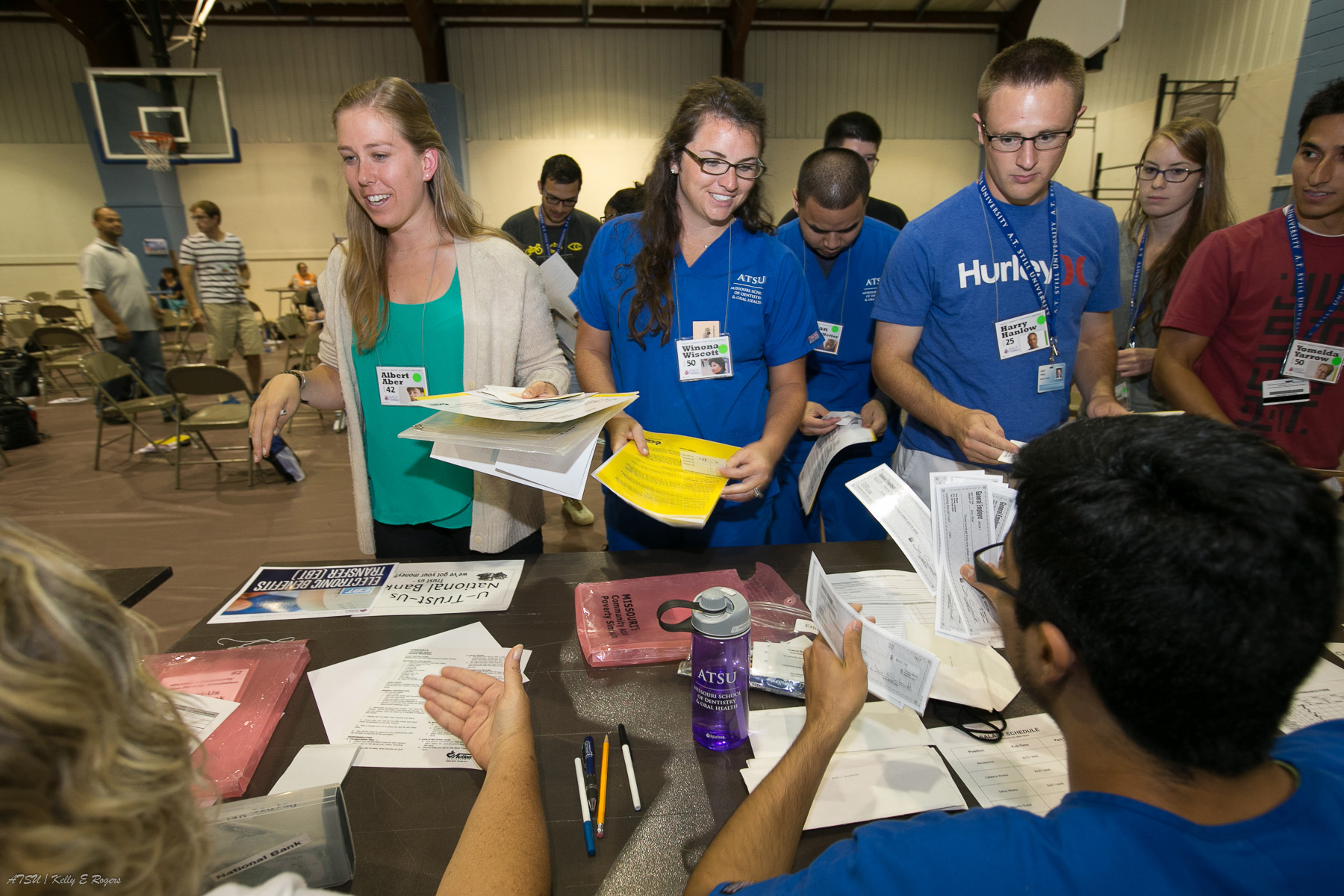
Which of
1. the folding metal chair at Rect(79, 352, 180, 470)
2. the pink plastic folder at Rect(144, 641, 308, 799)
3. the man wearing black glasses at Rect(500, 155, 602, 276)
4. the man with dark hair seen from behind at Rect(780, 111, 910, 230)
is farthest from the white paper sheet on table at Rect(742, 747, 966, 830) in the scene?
the folding metal chair at Rect(79, 352, 180, 470)

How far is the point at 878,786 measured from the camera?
3.03 ft

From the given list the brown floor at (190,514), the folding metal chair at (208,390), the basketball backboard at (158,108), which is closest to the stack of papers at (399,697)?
the brown floor at (190,514)

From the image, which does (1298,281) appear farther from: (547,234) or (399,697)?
(547,234)

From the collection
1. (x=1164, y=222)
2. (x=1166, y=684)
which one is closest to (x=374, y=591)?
(x=1166, y=684)

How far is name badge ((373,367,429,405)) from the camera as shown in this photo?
1627 mm

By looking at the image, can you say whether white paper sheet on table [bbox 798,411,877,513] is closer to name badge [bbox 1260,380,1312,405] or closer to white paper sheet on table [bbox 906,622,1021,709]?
white paper sheet on table [bbox 906,622,1021,709]

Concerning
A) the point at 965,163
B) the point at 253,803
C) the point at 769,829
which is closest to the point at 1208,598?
the point at 769,829

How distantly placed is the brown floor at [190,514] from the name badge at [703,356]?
189 centimetres

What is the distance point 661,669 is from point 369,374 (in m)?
1.02

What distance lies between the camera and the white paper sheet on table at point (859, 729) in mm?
995

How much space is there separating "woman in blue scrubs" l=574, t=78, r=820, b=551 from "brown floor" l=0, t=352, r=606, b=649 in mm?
1776

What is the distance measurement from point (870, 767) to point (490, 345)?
121 centimetres

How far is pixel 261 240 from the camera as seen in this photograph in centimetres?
1131

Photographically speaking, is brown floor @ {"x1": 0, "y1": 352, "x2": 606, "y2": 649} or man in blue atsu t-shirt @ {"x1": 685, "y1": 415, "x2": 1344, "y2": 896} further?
brown floor @ {"x1": 0, "y1": 352, "x2": 606, "y2": 649}
